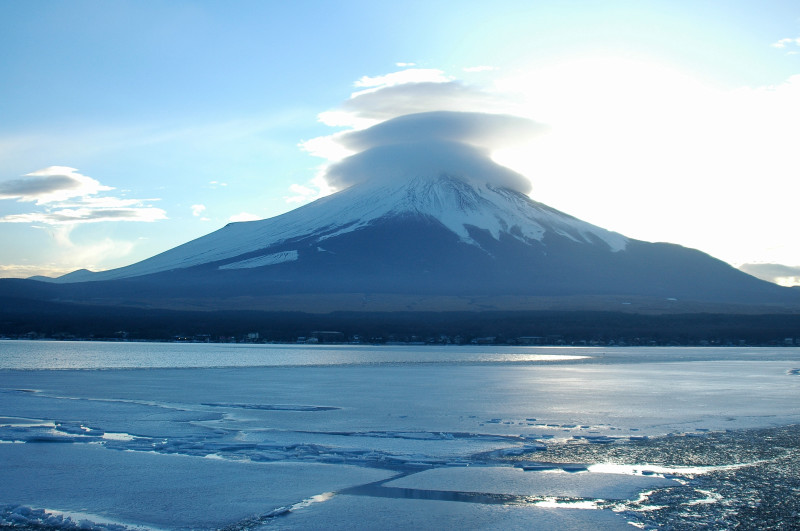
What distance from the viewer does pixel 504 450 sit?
40.2 feet

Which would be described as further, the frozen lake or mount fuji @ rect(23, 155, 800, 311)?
mount fuji @ rect(23, 155, 800, 311)

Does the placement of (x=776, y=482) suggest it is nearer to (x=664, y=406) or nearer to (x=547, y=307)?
(x=664, y=406)

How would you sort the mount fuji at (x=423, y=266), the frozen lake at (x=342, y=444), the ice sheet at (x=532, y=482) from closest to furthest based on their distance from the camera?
the frozen lake at (x=342, y=444) → the ice sheet at (x=532, y=482) → the mount fuji at (x=423, y=266)

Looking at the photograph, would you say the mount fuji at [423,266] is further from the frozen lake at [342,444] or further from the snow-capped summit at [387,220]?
the frozen lake at [342,444]

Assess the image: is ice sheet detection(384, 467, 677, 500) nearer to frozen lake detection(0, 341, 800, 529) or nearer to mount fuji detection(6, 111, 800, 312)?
frozen lake detection(0, 341, 800, 529)

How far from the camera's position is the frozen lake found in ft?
28.9

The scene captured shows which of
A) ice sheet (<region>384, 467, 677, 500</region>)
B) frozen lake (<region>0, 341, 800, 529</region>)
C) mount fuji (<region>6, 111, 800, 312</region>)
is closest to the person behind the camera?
frozen lake (<region>0, 341, 800, 529</region>)

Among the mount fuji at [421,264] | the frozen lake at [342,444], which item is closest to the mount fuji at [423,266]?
the mount fuji at [421,264]

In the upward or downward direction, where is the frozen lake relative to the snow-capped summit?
downward

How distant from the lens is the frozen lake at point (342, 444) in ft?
28.9

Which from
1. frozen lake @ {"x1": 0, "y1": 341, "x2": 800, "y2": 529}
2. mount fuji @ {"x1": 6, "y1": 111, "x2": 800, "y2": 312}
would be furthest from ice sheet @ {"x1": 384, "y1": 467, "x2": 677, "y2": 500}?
mount fuji @ {"x1": 6, "y1": 111, "x2": 800, "y2": 312}

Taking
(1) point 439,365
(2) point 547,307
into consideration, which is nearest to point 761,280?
(2) point 547,307

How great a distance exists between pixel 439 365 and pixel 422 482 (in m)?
22.8

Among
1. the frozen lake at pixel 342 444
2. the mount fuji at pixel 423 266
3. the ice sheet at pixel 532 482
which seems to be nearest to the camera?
the frozen lake at pixel 342 444
